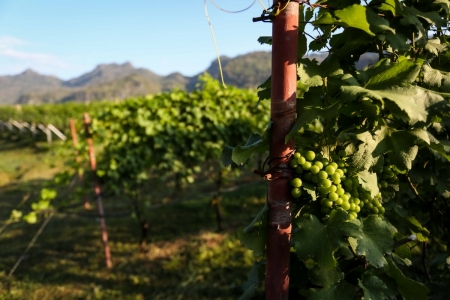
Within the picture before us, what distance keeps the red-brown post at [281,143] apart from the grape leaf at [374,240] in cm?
24

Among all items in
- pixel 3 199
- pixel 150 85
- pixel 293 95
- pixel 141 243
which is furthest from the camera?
pixel 150 85

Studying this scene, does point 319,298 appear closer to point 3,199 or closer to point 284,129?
point 284,129

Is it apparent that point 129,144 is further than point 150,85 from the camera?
No

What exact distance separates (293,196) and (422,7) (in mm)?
946

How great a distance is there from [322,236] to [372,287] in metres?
0.28

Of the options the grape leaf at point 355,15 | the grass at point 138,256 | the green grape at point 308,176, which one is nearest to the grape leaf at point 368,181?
the green grape at point 308,176

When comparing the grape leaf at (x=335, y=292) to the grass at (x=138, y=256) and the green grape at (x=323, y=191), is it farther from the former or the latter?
the grass at (x=138, y=256)

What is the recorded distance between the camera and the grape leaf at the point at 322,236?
1062 millimetres

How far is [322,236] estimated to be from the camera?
109 centimetres

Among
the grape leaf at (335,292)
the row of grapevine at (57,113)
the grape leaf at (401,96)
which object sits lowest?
the grape leaf at (335,292)

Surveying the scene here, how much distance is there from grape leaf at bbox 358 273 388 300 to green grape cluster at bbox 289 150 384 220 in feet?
0.73

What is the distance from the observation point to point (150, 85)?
130250 millimetres

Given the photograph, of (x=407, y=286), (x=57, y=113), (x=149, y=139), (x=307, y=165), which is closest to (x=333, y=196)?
(x=307, y=165)

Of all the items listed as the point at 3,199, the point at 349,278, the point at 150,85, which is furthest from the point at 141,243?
the point at 150,85
